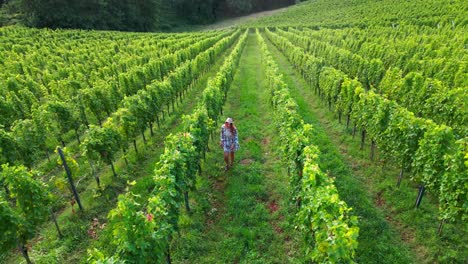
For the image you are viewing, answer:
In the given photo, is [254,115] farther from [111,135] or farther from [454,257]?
[454,257]

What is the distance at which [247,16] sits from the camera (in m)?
97.4

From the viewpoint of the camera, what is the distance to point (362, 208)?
9305mm

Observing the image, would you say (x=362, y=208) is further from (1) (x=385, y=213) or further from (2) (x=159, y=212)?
(2) (x=159, y=212)

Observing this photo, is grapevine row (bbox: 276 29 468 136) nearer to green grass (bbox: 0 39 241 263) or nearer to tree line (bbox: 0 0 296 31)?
green grass (bbox: 0 39 241 263)

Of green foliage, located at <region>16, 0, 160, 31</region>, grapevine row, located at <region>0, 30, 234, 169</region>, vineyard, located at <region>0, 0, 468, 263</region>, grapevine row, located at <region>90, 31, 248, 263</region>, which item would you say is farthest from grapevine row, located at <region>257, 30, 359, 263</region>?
green foliage, located at <region>16, 0, 160, 31</region>

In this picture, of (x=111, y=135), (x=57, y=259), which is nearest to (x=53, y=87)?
(x=111, y=135)

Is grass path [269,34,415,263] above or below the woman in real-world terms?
below

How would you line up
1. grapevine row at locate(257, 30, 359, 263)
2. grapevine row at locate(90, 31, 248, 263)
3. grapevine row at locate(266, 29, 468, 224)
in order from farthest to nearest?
grapevine row at locate(266, 29, 468, 224) → grapevine row at locate(90, 31, 248, 263) → grapevine row at locate(257, 30, 359, 263)

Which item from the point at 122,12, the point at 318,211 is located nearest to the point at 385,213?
the point at 318,211

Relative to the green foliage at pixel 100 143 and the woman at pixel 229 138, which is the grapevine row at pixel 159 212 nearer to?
the woman at pixel 229 138

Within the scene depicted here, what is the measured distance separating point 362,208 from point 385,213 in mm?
705

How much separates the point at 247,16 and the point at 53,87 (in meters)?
87.9

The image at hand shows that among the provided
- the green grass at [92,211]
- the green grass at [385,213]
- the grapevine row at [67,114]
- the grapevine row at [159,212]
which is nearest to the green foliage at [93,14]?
the grapevine row at [67,114]

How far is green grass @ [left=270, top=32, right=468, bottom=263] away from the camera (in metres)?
7.66
